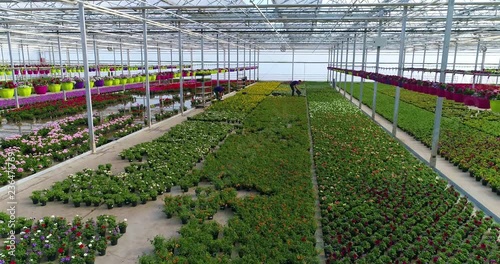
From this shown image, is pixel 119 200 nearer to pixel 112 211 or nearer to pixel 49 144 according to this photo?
pixel 112 211

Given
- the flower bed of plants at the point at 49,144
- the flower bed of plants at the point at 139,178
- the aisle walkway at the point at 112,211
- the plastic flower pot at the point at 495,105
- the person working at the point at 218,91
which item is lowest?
the aisle walkway at the point at 112,211

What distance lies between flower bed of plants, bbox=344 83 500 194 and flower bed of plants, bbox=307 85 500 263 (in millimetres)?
1156

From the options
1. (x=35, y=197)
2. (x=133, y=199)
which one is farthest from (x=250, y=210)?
(x=35, y=197)

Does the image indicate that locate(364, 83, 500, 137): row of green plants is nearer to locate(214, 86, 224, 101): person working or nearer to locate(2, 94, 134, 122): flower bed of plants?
locate(214, 86, 224, 101): person working

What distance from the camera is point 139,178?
8.01m

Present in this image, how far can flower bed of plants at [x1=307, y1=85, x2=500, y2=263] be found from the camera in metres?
5.23

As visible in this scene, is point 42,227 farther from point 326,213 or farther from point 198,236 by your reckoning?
point 326,213

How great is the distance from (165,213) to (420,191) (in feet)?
17.6

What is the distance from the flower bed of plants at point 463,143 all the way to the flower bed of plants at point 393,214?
3.79 feet

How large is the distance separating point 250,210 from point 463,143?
8.76 metres

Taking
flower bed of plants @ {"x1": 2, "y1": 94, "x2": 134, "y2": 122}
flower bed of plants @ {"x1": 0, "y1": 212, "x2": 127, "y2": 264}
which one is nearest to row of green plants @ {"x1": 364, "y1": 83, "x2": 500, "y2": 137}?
flower bed of plants @ {"x1": 0, "y1": 212, "x2": 127, "y2": 264}

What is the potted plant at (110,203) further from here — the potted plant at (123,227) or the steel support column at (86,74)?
the steel support column at (86,74)

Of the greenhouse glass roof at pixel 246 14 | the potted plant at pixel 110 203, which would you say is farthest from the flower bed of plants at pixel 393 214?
the greenhouse glass roof at pixel 246 14

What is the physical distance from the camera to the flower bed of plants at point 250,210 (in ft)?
16.9
